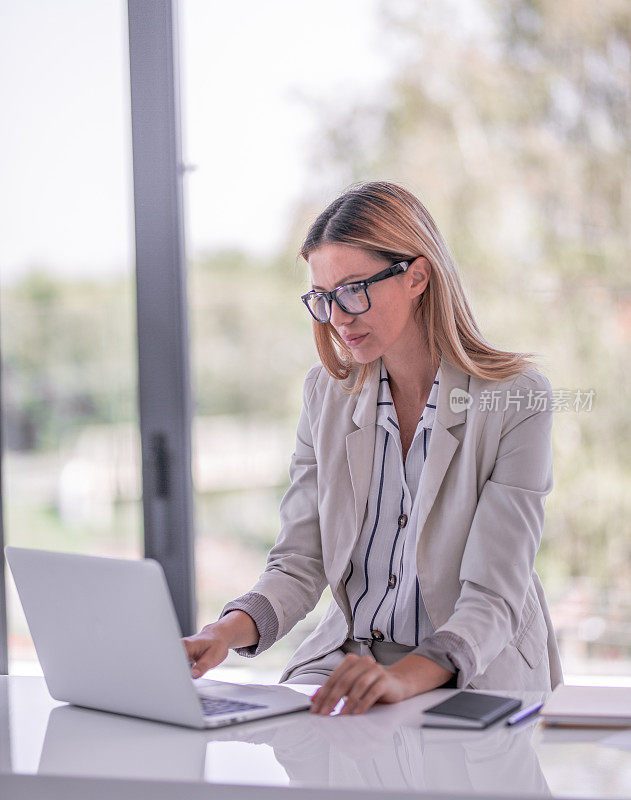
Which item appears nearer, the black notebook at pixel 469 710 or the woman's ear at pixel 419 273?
the black notebook at pixel 469 710

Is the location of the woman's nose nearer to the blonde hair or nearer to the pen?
the blonde hair

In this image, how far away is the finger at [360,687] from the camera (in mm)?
1309

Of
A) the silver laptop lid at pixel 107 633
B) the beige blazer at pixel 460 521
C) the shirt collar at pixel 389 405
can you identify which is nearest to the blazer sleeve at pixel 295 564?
the beige blazer at pixel 460 521

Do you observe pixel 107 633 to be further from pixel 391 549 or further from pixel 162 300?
pixel 162 300

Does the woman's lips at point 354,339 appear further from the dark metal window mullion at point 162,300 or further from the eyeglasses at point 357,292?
the dark metal window mullion at point 162,300

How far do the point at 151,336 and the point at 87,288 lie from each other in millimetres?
314

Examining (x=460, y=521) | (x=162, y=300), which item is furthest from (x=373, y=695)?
(x=162, y=300)

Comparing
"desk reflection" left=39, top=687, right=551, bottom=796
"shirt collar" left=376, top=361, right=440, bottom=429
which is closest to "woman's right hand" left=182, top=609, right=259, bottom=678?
"desk reflection" left=39, top=687, right=551, bottom=796

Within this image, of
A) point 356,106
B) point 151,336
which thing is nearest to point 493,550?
point 151,336

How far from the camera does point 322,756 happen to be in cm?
112

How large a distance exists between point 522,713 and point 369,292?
32.6 inches

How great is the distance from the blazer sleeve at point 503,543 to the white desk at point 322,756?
0.20m

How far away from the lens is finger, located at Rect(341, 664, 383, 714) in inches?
51.5
